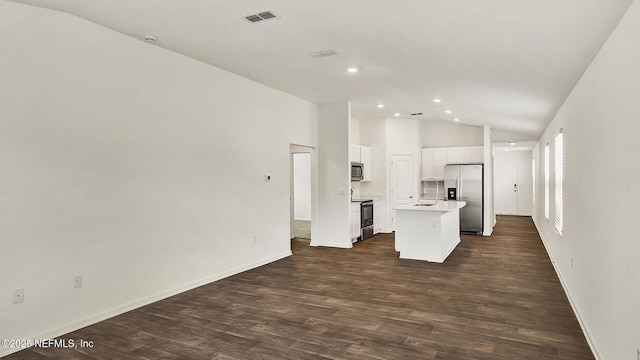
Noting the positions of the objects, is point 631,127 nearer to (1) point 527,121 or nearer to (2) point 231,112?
(2) point 231,112

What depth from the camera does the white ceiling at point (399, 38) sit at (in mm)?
2688

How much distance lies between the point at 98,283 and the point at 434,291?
3738mm

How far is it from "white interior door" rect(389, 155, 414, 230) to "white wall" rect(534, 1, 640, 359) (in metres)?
5.79

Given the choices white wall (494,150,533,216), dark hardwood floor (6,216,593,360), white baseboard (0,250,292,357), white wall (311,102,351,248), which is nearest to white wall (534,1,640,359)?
dark hardwood floor (6,216,593,360)

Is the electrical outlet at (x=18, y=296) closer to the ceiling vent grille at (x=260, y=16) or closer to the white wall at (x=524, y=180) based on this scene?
the ceiling vent grille at (x=260, y=16)

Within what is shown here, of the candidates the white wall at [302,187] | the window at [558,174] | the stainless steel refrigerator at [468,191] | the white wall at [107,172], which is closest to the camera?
the white wall at [107,172]

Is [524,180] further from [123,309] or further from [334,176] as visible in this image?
[123,309]

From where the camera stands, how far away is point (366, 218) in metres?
8.69

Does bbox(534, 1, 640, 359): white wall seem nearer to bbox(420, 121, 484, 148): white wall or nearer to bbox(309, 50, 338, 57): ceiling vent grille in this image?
bbox(309, 50, 338, 57): ceiling vent grille

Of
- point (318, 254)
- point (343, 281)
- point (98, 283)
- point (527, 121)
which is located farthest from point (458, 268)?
point (98, 283)

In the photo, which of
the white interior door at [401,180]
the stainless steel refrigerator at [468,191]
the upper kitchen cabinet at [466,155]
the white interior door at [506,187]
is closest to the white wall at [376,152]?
the white interior door at [401,180]

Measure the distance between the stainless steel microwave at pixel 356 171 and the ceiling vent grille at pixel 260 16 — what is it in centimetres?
535

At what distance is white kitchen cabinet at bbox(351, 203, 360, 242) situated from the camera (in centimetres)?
800

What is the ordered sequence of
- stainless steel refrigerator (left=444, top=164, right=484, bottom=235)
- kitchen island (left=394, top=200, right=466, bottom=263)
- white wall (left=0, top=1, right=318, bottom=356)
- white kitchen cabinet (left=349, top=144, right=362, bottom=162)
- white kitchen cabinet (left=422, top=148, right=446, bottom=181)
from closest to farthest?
white wall (left=0, top=1, right=318, bottom=356) < kitchen island (left=394, top=200, right=466, bottom=263) < white kitchen cabinet (left=349, top=144, right=362, bottom=162) < stainless steel refrigerator (left=444, top=164, right=484, bottom=235) < white kitchen cabinet (left=422, top=148, right=446, bottom=181)
